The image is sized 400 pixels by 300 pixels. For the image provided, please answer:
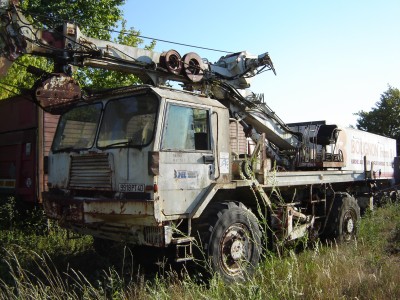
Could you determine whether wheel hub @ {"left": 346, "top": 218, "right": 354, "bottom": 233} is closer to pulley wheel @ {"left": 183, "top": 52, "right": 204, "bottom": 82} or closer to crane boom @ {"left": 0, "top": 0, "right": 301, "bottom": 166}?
crane boom @ {"left": 0, "top": 0, "right": 301, "bottom": 166}

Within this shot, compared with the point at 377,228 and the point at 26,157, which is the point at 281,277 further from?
the point at 26,157

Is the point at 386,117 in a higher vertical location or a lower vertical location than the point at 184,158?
higher

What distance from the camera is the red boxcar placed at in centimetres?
832

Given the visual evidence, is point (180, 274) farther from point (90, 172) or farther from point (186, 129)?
point (186, 129)

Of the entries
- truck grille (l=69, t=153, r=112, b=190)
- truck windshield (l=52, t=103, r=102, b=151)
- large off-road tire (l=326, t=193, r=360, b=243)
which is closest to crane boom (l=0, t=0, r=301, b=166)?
truck windshield (l=52, t=103, r=102, b=151)

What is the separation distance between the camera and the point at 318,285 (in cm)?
434

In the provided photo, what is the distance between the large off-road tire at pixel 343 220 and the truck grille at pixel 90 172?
489cm

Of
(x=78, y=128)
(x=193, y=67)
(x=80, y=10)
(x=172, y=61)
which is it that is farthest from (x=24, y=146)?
(x=80, y=10)

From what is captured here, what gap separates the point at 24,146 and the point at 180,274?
477cm

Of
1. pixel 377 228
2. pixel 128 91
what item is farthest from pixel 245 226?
pixel 377 228

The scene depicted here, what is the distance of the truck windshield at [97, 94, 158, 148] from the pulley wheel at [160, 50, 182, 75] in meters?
1.19

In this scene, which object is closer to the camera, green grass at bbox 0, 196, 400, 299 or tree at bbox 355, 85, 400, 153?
green grass at bbox 0, 196, 400, 299

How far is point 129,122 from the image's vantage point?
18.2 feet

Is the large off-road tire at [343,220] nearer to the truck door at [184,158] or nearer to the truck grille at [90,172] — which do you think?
the truck door at [184,158]
